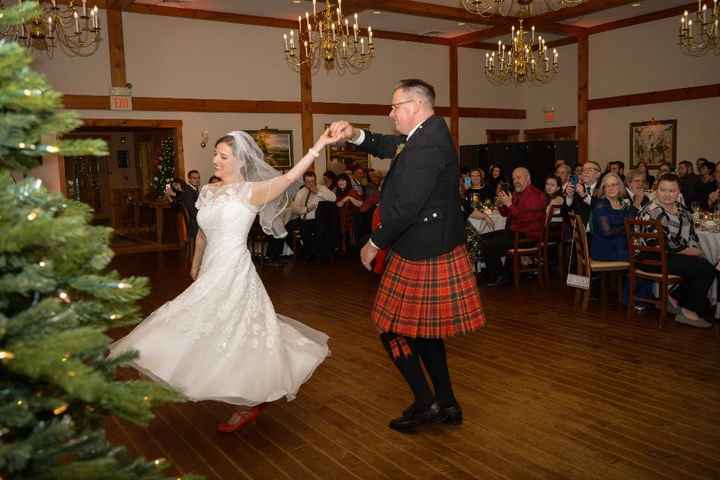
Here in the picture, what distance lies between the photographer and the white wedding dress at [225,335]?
3037 mm

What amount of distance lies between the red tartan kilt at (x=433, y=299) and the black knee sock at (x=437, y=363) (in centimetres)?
17

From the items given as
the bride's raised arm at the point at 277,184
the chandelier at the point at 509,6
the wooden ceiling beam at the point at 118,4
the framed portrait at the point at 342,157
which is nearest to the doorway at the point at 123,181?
the wooden ceiling beam at the point at 118,4

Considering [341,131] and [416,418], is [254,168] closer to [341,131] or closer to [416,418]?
[341,131]

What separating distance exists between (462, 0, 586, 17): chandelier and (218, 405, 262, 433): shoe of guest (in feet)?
16.6

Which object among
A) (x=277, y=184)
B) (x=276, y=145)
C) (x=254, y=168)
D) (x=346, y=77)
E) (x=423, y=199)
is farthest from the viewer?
(x=346, y=77)

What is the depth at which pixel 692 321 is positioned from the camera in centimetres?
528

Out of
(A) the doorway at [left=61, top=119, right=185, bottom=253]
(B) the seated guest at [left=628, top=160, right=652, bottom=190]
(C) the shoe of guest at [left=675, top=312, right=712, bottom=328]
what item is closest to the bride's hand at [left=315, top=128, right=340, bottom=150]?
(C) the shoe of guest at [left=675, top=312, right=712, bottom=328]

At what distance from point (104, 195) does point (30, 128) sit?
1649cm

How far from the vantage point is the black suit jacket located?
2945 mm

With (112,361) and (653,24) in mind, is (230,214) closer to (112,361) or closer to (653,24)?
(112,361)

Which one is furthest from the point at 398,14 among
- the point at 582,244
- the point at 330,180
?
the point at 582,244

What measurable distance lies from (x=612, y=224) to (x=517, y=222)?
1.59 m

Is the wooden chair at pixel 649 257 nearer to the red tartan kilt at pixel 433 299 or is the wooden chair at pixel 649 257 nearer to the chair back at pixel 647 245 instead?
Result: the chair back at pixel 647 245

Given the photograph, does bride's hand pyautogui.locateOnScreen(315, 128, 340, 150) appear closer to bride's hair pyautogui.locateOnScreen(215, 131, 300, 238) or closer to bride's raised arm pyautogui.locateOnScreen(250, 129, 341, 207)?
bride's raised arm pyautogui.locateOnScreen(250, 129, 341, 207)
